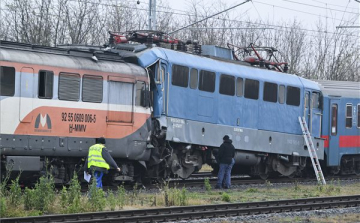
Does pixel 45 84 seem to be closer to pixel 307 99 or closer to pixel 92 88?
pixel 92 88

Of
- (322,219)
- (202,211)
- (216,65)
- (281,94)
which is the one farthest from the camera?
(281,94)

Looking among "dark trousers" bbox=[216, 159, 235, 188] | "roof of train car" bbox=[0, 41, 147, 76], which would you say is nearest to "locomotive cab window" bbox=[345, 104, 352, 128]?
"dark trousers" bbox=[216, 159, 235, 188]

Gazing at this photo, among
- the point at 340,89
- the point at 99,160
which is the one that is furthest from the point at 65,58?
the point at 340,89

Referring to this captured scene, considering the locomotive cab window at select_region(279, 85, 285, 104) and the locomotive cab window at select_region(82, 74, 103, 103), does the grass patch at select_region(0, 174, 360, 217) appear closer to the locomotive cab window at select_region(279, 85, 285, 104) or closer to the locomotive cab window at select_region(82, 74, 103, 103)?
the locomotive cab window at select_region(82, 74, 103, 103)

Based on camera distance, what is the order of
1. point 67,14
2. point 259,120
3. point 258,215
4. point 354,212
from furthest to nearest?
1. point 67,14
2. point 259,120
3. point 354,212
4. point 258,215

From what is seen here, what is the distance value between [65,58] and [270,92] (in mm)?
9428

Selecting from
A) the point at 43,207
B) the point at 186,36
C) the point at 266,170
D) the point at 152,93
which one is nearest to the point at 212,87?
the point at 152,93

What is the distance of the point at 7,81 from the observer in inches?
684

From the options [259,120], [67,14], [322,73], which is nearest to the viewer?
[259,120]

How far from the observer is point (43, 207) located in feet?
49.2

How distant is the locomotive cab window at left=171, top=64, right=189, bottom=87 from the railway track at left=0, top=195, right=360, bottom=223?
5687 millimetres

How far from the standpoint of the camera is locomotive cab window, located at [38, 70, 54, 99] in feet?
59.6

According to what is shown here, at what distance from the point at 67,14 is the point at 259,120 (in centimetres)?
1638

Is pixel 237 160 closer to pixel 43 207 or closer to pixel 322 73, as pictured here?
pixel 43 207
